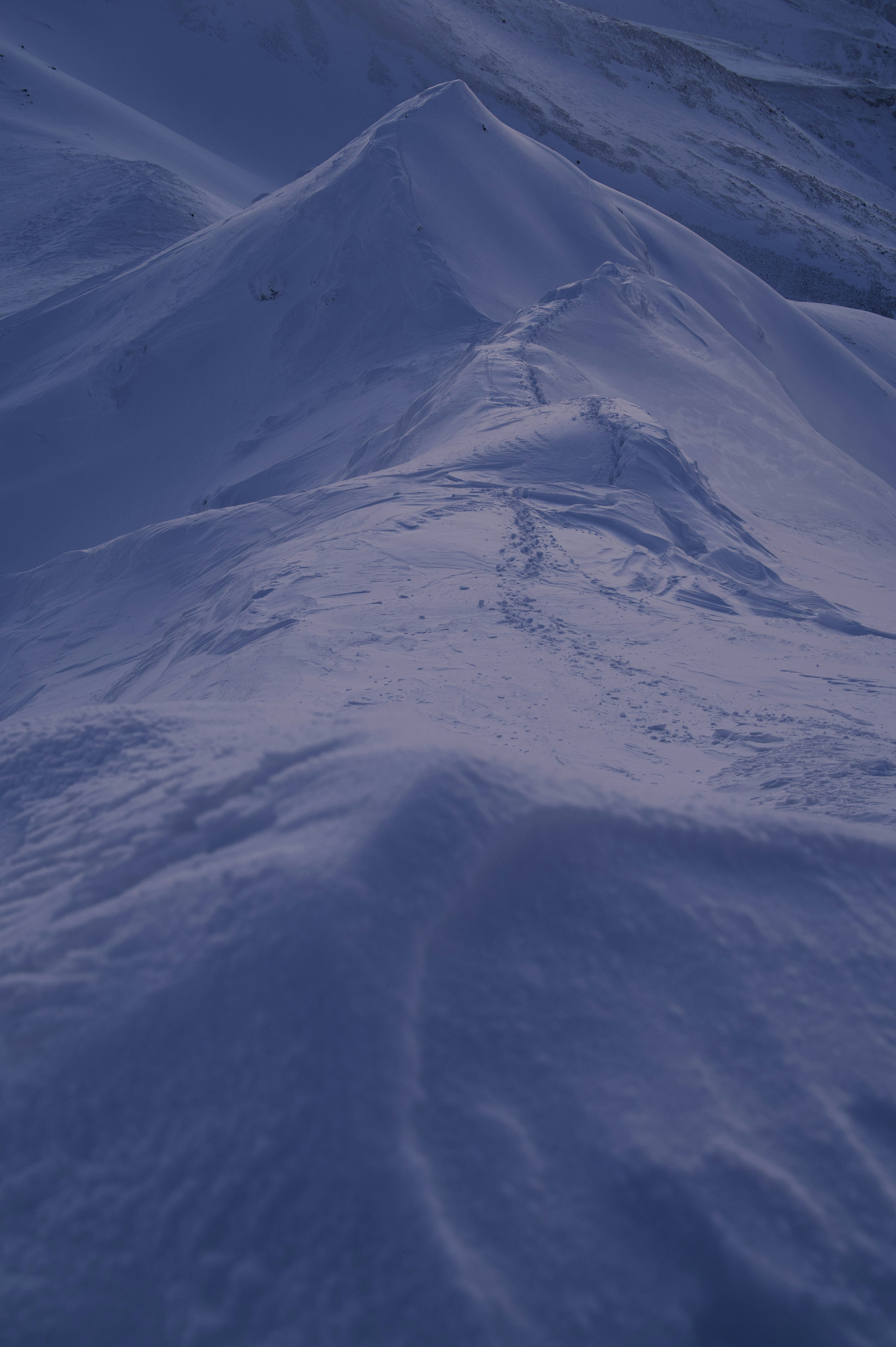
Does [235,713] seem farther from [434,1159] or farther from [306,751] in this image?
[434,1159]

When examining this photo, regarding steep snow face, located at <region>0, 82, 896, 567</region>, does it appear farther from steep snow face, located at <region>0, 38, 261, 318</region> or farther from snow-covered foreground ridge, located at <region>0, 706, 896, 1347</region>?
snow-covered foreground ridge, located at <region>0, 706, 896, 1347</region>

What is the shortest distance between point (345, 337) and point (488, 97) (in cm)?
1081

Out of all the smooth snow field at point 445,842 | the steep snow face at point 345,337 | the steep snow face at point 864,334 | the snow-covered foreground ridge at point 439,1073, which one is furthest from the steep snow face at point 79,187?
the snow-covered foreground ridge at point 439,1073

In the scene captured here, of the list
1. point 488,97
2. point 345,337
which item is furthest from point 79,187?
point 488,97

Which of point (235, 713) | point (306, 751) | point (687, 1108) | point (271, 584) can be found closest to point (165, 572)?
point (271, 584)

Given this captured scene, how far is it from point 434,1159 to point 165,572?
12.4ft

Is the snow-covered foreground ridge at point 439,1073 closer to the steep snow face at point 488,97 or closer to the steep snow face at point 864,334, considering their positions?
the steep snow face at point 864,334

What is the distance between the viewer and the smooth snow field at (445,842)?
0.83 m

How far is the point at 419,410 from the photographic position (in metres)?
4.91

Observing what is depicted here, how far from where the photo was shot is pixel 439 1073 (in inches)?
35.8

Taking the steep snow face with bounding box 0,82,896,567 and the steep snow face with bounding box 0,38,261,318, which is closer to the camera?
the steep snow face with bounding box 0,82,896,567

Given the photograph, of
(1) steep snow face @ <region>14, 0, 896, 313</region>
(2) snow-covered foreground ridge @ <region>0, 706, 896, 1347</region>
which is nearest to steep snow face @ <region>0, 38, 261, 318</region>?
(1) steep snow face @ <region>14, 0, 896, 313</region>

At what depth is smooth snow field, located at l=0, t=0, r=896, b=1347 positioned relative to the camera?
0.83 meters

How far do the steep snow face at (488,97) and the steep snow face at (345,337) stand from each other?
7487mm
